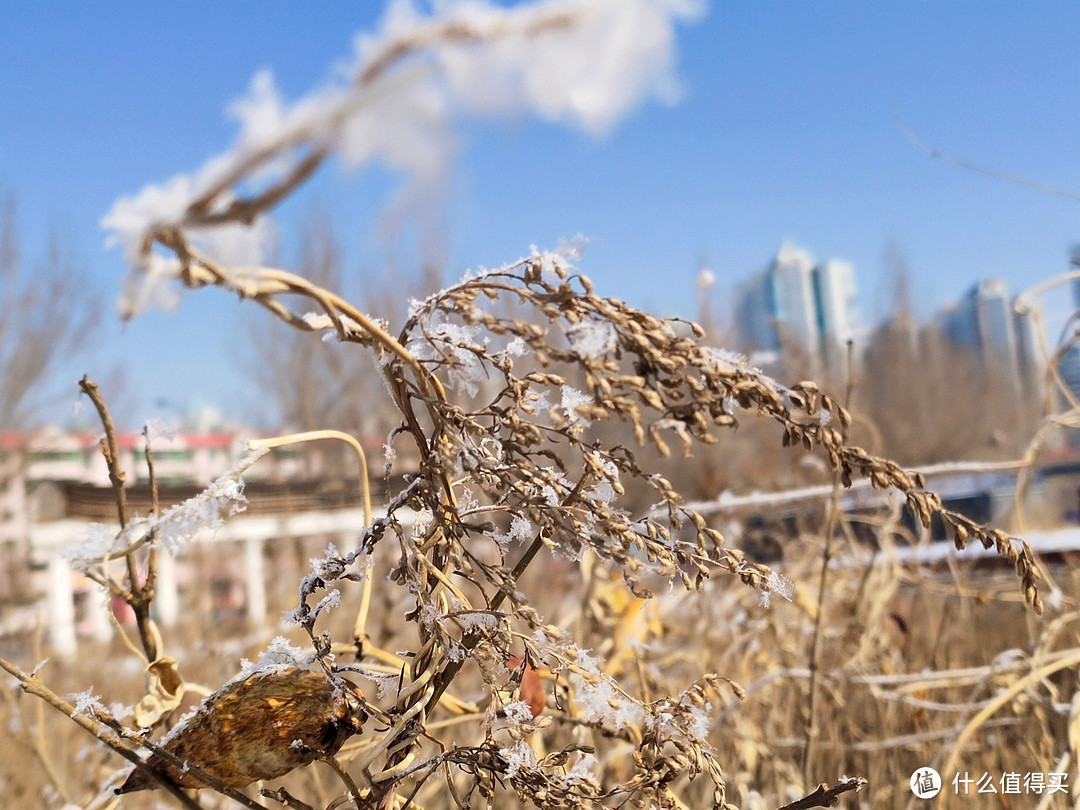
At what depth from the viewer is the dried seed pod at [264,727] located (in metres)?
0.37

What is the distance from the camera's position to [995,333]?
4.04m

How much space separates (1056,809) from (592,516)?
864mm

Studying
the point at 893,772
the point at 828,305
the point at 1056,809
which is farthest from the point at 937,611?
the point at 828,305

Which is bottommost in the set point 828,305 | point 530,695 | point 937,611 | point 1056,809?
point 937,611

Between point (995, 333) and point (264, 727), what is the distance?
14.4 ft

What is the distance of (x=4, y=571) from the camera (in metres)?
5.81

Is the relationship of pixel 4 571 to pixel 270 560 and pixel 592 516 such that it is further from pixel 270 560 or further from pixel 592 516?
pixel 592 516

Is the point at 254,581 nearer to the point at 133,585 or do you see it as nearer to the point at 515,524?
the point at 133,585

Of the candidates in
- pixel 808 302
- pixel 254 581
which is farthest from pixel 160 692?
pixel 808 302

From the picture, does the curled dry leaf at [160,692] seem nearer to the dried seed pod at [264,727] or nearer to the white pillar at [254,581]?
the dried seed pod at [264,727]

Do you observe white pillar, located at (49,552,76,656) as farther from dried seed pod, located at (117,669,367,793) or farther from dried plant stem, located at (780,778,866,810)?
dried plant stem, located at (780,778,866,810)

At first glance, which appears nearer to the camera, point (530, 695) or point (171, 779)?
point (171, 779)

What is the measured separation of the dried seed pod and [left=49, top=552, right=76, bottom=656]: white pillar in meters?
Answer: 4.10

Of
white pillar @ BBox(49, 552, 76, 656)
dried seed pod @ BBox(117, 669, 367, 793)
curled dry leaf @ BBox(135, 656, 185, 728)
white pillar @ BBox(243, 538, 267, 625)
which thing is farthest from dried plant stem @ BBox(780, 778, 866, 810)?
white pillar @ BBox(49, 552, 76, 656)
